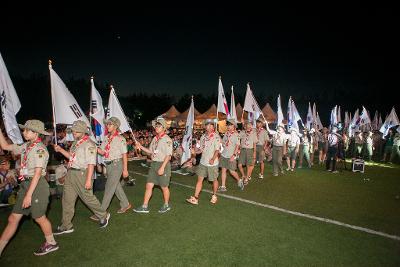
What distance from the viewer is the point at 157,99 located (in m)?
63.2

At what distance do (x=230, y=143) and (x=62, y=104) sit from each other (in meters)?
4.87

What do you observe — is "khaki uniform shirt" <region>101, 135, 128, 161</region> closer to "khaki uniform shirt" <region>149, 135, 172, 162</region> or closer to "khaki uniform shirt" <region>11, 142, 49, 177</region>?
"khaki uniform shirt" <region>149, 135, 172, 162</region>

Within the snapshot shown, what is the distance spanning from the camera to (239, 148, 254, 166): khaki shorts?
35.2 ft

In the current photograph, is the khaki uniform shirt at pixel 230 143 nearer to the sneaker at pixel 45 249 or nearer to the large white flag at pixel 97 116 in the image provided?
the large white flag at pixel 97 116

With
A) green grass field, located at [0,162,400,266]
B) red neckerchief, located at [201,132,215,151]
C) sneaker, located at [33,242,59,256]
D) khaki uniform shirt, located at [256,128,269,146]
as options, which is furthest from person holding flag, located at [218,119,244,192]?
sneaker, located at [33,242,59,256]

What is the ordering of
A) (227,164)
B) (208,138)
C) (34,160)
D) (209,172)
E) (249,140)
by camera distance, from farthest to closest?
(249,140)
(227,164)
(208,138)
(209,172)
(34,160)

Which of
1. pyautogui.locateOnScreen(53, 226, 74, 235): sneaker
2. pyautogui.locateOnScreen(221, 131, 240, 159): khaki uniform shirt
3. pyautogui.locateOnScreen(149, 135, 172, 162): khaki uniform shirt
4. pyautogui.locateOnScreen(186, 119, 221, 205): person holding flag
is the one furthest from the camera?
pyautogui.locateOnScreen(221, 131, 240, 159): khaki uniform shirt

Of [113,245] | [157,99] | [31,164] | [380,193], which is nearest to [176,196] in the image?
[113,245]

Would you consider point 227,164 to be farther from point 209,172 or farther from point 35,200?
point 35,200

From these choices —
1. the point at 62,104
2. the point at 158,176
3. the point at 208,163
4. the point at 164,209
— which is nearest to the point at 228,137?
the point at 208,163

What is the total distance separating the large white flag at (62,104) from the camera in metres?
6.34

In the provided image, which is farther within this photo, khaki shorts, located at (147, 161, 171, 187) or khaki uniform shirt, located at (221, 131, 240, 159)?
khaki uniform shirt, located at (221, 131, 240, 159)

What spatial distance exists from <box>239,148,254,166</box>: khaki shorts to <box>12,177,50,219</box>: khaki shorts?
735cm

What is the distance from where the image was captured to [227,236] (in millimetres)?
5742
